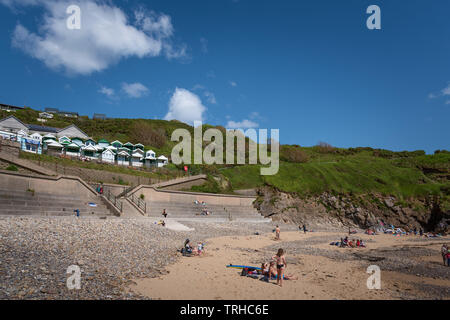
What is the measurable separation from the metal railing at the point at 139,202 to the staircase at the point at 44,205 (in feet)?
10.2

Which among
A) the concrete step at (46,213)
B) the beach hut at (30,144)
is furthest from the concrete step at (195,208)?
the beach hut at (30,144)

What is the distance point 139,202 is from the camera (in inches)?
957

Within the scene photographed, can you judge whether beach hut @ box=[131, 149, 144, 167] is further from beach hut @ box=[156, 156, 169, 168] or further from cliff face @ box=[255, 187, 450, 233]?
cliff face @ box=[255, 187, 450, 233]

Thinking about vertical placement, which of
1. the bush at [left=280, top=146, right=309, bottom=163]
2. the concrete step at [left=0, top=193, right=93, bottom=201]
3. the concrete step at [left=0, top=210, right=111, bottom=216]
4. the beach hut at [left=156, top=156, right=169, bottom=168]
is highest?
the bush at [left=280, top=146, right=309, bottom=163]

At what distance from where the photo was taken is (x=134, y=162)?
4312cm

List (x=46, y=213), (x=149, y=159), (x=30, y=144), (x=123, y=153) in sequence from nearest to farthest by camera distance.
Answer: (x=46, y=213) < (x=30, y=144) < (x=123, y=153) < (x=149, y=159)

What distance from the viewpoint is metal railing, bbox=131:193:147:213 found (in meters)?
24.1

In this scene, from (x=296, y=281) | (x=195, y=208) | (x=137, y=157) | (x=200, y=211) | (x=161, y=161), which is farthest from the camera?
(x=161, y=161)

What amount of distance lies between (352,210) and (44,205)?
121 feet

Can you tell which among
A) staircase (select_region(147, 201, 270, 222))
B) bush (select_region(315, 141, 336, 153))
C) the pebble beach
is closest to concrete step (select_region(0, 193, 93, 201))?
the pebble beach

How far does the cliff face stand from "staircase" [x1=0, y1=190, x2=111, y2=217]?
22397 millimetres

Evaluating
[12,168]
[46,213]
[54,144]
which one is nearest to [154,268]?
[46,213]

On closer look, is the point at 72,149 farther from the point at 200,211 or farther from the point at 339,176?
the point at 339,176

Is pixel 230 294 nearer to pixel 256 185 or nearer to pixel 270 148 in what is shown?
pixel 256 185
